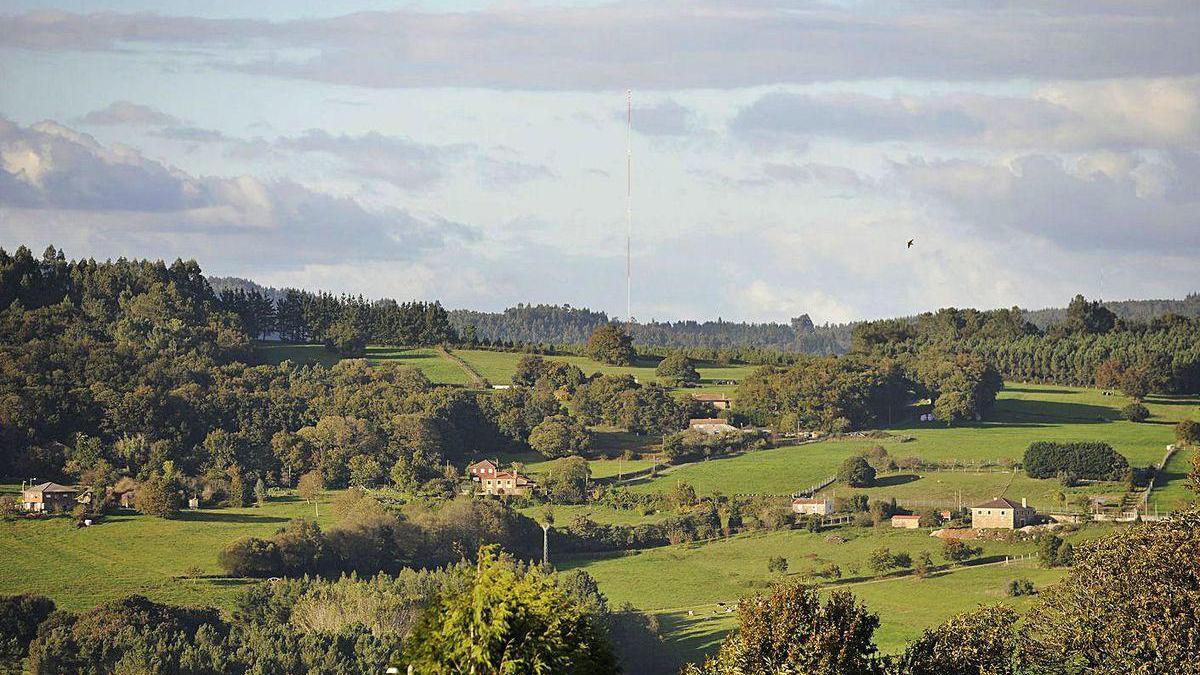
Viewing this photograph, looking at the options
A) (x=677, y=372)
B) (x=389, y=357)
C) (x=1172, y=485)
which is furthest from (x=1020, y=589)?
(x=389, y=357)

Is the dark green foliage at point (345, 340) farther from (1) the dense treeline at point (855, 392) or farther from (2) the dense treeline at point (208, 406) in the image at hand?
(1) the dense treeline at point (855, 392)

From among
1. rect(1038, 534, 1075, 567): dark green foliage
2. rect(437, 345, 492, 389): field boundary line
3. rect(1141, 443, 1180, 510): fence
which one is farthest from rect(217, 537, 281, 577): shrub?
rect(437, 345, 492, 389): field boundary line

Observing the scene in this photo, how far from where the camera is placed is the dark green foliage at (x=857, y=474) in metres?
89.8

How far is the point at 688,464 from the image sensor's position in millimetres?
96562

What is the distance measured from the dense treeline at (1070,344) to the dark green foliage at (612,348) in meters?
23.2

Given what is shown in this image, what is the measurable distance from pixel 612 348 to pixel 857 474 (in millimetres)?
37100

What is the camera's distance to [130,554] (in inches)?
2857

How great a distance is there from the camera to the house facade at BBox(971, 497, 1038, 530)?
259ft

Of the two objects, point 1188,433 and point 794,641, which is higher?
point 1188,433

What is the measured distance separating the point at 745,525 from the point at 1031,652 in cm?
4588

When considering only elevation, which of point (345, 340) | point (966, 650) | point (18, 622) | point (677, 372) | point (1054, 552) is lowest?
point (18, 622)

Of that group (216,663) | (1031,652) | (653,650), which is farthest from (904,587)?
(1031,652)

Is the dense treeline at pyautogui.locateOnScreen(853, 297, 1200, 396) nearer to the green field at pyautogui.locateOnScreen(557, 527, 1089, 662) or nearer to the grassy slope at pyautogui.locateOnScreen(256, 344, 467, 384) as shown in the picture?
the grassy slope at pyautogui.locateOnScreen(256, 344, 467, 384)

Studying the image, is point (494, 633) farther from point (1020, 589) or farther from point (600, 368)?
point (600, 368)
